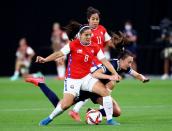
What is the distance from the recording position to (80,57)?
13.3 metres

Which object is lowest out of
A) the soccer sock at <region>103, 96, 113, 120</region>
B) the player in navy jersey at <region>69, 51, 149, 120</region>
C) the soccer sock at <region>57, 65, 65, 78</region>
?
the soccer sock at <region>57, 65, 65, 78</region>

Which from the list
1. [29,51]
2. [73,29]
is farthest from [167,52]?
[73,29]

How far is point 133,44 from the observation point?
28.5 meters

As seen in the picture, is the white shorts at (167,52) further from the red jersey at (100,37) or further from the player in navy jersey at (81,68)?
the player in navy jersey at (81,68)

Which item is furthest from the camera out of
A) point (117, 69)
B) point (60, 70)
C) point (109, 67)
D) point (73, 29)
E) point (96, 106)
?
point (60, 70)

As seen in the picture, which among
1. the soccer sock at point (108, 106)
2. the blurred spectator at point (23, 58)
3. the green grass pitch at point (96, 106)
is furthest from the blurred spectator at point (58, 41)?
the soccer sock at point (108, 106)

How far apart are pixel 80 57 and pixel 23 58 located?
16677 mm

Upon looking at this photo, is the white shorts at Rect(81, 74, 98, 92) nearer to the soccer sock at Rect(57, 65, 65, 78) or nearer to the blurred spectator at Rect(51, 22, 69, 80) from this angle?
the blurred spectator at Rect(51, 22, 69, 80)

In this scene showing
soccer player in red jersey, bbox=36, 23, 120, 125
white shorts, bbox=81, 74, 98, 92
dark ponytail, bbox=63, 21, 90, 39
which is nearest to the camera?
soccer player in red jersey, bbox=36, 23, 120, 125

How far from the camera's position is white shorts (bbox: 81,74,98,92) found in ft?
43.4

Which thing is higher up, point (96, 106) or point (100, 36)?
point (100, 36)

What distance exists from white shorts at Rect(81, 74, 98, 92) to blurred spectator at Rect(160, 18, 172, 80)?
16117 millimetres

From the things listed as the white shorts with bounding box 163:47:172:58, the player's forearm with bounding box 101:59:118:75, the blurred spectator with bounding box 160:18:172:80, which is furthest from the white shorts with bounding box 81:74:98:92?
the white shorts with bounding box 163:47:172:58

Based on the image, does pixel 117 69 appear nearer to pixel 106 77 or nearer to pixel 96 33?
pixel 106 77
